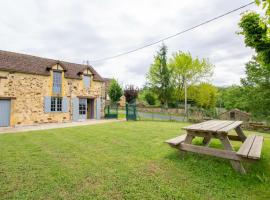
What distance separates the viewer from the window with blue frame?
48.3 feet

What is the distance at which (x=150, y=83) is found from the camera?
2956cm

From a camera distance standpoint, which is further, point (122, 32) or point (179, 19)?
point (122, 32)

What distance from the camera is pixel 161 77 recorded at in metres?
28.0

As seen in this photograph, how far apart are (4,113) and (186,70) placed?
26.9 meters

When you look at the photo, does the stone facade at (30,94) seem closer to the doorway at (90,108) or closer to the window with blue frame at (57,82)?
the window with blue frame at (57,82)

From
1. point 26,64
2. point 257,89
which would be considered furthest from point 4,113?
point 257,89

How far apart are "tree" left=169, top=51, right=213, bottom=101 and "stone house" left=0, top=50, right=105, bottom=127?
16.9 metres

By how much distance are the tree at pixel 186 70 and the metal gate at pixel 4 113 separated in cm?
2511

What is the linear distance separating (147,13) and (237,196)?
33.5ft

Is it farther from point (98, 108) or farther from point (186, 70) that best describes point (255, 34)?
point (186, 70)

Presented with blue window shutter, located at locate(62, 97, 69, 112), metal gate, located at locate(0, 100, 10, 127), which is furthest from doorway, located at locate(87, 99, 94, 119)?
metal gate, located at locate(0, 100, 10, 127)

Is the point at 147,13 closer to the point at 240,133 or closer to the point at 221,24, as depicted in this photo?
the point at 221,24

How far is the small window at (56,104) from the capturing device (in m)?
14.6

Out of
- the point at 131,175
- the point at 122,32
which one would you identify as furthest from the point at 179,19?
the point at 131,175
